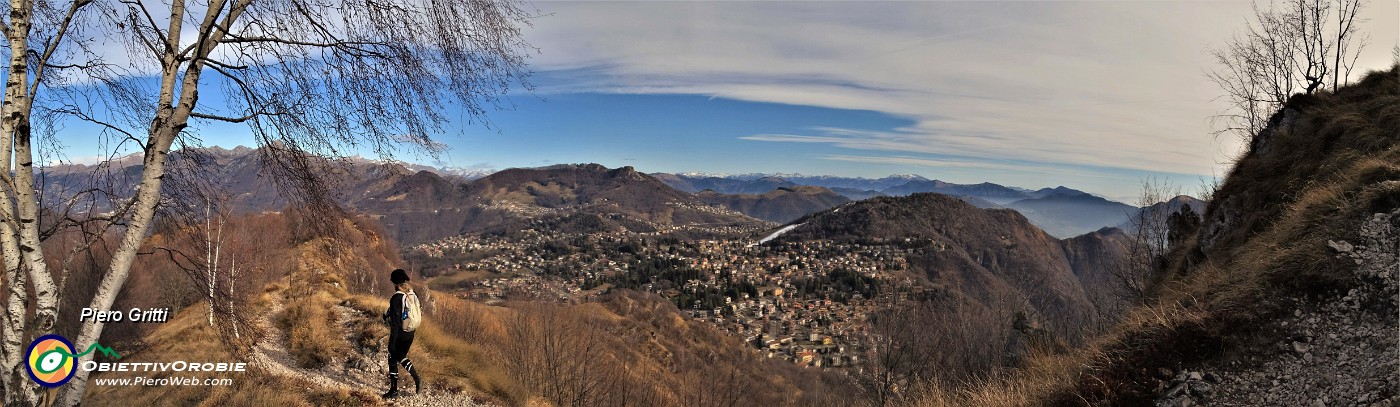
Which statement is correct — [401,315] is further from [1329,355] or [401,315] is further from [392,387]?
[1329,355]

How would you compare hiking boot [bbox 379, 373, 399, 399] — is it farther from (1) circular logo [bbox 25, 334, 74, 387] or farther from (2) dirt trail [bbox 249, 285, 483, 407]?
(1) circular logo [bbox 25, 334, 74, 387]

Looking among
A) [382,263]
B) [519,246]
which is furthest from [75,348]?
[519,246]

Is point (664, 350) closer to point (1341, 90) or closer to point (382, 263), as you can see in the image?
point (382, 263)

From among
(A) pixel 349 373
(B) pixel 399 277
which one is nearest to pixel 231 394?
(A) pixel 349 373

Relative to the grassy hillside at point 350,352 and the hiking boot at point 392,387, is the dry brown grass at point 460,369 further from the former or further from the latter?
the hiking boot at point 392,387

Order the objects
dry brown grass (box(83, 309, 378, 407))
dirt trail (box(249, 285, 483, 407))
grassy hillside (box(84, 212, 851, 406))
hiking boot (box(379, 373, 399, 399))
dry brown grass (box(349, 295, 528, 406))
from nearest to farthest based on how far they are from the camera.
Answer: dry brown grass (box(83, 309, 378, 407))
grassy hillside (box(84, 212, 851, 406))
hiking boot (box(379, 373, 399, 399))
dirt trail (box(249, 285, 483, 407))
dry brown grass (box(349, 295, 528, 406))

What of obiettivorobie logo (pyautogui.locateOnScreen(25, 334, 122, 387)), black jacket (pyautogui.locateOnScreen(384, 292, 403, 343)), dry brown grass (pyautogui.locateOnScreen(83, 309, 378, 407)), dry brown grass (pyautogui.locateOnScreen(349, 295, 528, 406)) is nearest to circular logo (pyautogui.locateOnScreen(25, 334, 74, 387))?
obiettivorobie logo (pyautogui.locateOnScreen(25, 334, 122, 387))

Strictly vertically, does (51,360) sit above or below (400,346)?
above

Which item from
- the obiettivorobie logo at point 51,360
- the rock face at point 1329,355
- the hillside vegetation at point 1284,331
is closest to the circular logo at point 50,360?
the obiettivorobie logo at point 51,360
